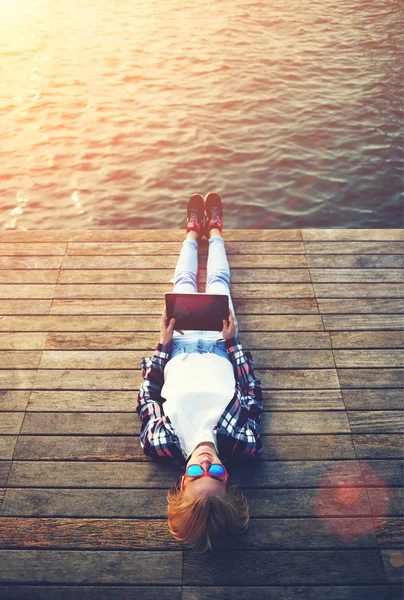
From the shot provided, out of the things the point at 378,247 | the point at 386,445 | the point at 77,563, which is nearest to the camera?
the point at 77,563

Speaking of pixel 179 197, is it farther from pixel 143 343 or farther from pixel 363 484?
pixel 363 484

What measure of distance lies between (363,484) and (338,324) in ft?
5.21

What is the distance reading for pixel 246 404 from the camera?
3.59 meters

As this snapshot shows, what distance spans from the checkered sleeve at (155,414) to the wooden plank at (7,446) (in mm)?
972

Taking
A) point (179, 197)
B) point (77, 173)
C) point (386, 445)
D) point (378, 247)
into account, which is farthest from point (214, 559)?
point (77, 173)

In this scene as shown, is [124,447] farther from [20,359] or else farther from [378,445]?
[378,445]

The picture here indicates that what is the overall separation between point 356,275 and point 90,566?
365 centimetres

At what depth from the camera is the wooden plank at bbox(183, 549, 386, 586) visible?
2.90 metres

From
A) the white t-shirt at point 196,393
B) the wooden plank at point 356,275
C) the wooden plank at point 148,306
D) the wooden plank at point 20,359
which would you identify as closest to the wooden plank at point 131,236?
the wooden plank at point 356,275

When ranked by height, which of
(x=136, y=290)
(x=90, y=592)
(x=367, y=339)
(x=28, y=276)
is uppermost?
(x=28, y=276)

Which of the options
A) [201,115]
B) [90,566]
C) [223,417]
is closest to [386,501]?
[223,417]

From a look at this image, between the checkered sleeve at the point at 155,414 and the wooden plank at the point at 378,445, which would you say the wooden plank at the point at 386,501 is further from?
the checkered sleeve at the point at 155,414

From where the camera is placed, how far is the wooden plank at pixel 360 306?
4.62 meters

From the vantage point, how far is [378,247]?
17.6 feet
